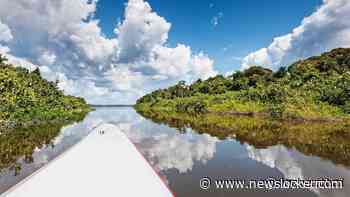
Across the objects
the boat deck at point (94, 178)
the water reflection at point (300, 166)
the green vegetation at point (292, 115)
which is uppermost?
the green vegetation at point (292, 115)

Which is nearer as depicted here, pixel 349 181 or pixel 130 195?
pixel 130 195

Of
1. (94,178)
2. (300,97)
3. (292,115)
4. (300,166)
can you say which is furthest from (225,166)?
(300,97)

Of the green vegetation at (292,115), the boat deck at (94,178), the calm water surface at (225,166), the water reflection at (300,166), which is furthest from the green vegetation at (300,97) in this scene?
the boat deck at (94,178)

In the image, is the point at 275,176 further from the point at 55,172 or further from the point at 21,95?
the point at 21,95

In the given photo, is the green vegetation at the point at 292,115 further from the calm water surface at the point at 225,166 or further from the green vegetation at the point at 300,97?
the calm water surface at the point at 225,166

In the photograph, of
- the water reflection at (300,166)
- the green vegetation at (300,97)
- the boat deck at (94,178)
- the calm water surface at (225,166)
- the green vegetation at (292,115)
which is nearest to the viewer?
the boat deck at (94,178)

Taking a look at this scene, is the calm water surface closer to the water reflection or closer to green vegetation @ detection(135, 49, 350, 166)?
the water reflection

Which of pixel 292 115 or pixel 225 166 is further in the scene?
pixel 292 115

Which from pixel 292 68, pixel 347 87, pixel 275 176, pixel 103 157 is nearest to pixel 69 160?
pixel 103 157

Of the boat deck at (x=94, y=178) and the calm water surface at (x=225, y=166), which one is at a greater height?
the boat deck at (x=94, y=178)

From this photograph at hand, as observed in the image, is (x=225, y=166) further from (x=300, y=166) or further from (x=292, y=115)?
(x=292, y=115)

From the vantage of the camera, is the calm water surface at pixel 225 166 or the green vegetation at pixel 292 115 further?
the green vegetation at pixel 292 115

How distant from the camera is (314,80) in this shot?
36438mm

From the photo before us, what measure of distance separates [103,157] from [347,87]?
27.1 m
